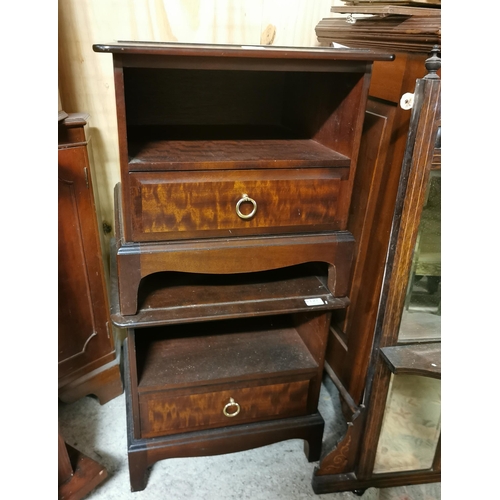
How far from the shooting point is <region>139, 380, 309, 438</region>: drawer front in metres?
1.14

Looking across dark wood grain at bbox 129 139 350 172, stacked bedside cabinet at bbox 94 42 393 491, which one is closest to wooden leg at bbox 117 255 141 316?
stacked bedside cabinet at bbox 94 42 393 491

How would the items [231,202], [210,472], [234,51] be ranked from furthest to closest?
[210,472], [231,202], [234,51]

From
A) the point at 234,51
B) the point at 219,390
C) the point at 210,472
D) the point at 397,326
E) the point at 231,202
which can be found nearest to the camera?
the point at 234,51

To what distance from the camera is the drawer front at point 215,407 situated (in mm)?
1139

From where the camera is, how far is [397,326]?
1.03 m

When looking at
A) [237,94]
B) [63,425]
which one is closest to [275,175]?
[237,94]

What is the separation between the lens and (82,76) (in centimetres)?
126

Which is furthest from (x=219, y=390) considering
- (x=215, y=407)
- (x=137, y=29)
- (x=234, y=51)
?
(x=137, y=29)

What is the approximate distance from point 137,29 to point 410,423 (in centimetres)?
132

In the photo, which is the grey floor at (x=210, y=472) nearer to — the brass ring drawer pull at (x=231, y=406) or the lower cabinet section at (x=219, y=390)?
the lower cabinet section at (x=219, y=390)

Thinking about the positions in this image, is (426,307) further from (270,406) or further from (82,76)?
(82,76)

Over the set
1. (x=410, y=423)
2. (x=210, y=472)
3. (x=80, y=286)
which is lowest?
(x=210, y=472)

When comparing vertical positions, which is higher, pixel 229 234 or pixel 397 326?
pixel 229 234

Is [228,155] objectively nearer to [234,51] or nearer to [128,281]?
[234,51]
